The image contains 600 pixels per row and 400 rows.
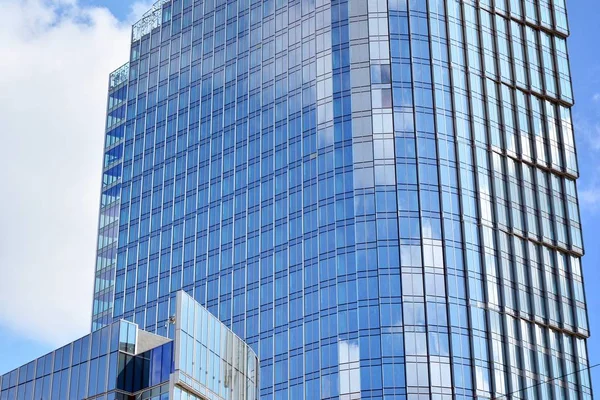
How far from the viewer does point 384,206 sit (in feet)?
435

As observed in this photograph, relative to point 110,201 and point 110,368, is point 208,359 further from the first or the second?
point 110,201

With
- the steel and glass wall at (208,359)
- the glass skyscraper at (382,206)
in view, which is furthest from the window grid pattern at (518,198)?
the steel and glass wall at (208,359)

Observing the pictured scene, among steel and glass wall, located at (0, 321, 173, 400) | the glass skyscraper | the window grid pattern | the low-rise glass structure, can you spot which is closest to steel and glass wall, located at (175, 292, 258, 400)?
the low-rise glass structure

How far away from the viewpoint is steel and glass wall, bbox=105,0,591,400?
128 metres

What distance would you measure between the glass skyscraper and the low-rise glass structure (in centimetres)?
3947

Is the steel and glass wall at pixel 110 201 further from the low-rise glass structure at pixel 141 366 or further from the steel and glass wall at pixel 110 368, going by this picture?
the steel and glass wall at pixel 110 368

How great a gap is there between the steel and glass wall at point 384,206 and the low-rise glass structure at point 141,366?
39.5 m

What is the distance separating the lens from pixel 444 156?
441ft

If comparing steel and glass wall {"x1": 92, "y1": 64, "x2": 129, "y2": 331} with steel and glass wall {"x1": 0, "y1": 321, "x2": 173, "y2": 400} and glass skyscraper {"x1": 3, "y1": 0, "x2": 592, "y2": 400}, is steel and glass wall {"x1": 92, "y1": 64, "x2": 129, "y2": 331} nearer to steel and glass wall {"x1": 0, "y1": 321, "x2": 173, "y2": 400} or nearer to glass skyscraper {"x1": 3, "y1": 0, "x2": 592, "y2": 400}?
glass skyscraper {"x1": 3, "y1": 0, "x2": 592, "y2": 400}

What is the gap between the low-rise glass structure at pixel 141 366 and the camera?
83.1m

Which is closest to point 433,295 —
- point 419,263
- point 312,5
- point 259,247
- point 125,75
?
point 419,263

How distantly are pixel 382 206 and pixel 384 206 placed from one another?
245 millimetres

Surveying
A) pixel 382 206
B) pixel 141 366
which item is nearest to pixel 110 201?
pixel 382 206

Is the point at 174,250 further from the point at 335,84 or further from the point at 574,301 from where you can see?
the point at 574,301
